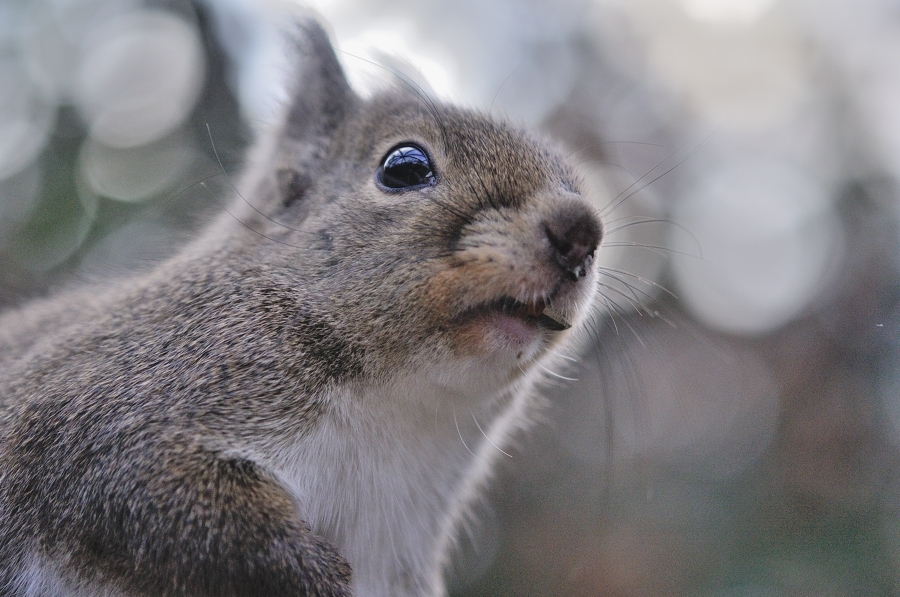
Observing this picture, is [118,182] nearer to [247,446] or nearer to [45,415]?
[45,415]

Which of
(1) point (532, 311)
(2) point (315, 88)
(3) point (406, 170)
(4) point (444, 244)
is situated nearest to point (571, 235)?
(1) point (532, 311)

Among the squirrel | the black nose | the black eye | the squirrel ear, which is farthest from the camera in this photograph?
the squirrel ear

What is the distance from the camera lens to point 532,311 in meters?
1.79

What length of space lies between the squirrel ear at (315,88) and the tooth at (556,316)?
1.11 meters

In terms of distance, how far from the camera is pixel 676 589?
112 inches

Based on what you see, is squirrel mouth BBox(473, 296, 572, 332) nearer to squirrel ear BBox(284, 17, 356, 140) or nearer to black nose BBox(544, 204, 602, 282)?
black nose BBox(544, 204, 602, 282)

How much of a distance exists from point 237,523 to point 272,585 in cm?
16

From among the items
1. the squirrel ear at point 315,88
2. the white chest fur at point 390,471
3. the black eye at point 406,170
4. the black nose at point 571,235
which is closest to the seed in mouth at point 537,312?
the black nose at point 571,235

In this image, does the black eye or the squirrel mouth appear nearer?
the squirrel mouth

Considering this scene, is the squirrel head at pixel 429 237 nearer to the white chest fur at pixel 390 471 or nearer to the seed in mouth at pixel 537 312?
the seed in mouth at pixel 537 312

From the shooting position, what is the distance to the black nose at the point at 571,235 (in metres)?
1.73

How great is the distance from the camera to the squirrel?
1.60 m

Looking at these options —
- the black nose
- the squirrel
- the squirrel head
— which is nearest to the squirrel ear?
the squirrel head

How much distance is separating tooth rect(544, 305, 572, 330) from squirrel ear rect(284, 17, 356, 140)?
3.65ft
